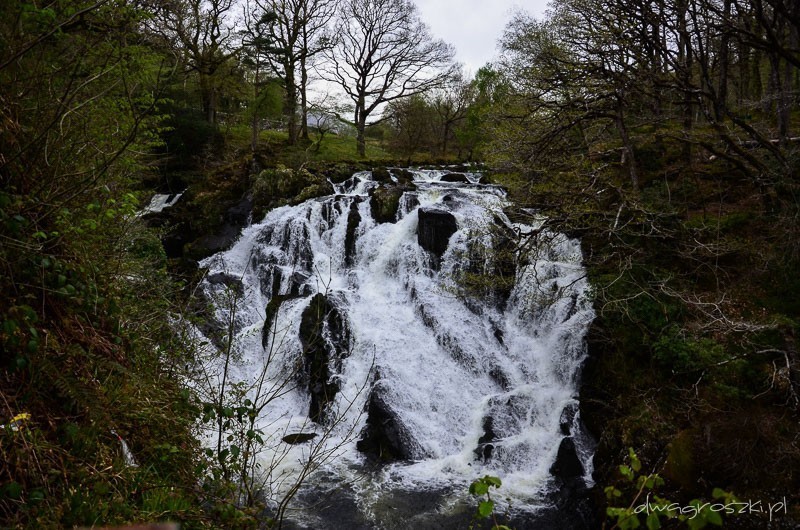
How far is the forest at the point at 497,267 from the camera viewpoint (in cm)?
287

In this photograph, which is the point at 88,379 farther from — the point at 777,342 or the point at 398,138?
the point at 398,138

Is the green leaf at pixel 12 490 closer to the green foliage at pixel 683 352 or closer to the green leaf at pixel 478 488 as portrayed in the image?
the green leaf at pixel 478 488

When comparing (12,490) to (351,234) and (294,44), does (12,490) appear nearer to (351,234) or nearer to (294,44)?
(351,234)

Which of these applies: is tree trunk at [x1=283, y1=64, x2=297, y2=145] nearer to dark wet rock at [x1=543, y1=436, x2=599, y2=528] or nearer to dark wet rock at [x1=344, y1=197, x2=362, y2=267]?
dark wet rock at [x1=344, y1=197, x2=362, y2=267]

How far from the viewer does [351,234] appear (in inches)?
549

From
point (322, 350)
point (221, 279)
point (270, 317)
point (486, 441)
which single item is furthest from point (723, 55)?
point (221, 279)

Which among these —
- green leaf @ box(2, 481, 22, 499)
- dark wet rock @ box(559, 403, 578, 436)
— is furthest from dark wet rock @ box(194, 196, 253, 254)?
green leaf @ box(2, 481, 22, 499)

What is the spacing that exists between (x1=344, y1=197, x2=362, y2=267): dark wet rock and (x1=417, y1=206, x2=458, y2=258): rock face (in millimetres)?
2209

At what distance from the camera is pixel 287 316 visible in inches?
441


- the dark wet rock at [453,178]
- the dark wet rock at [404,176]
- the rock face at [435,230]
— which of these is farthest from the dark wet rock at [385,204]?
the dark wet rock at [453,178]

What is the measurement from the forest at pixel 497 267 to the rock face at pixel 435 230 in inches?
71.1

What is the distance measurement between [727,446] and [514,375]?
4277 millimetres

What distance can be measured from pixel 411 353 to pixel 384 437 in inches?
88.8

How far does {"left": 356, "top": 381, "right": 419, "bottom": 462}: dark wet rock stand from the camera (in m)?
8.34
